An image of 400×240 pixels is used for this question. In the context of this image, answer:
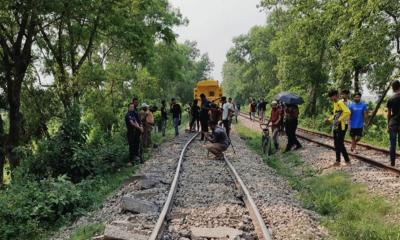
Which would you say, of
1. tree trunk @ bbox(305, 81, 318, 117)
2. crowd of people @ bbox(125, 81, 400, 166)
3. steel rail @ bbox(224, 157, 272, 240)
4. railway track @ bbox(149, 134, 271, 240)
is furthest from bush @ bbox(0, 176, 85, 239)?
tree trunk @ bbox(305, 81, 318, 117)

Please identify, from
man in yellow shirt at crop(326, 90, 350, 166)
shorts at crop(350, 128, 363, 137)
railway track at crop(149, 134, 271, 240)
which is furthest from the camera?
shorts at crop(350, 128, 363, 137)

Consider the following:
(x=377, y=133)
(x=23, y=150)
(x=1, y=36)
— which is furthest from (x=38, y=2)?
(x=377, y=133)

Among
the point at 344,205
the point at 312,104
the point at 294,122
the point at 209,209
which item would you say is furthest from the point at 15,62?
the point at 312,104

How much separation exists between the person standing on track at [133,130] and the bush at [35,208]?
13.2 feet

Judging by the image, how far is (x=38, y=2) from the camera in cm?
1266

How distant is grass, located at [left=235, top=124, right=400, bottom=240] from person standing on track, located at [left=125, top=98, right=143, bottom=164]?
4860 millimetres

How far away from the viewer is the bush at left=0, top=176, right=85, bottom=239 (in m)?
8.08

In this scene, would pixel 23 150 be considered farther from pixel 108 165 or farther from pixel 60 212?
pixel 60 212

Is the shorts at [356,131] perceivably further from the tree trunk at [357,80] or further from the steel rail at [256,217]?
the tree trunk at [357,80]

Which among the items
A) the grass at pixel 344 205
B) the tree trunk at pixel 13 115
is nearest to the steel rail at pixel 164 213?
the grass at pixel 344 205

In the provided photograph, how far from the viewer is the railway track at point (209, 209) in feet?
20.6

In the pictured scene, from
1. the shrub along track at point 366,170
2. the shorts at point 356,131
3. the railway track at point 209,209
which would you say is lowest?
the railway track at point 209,209

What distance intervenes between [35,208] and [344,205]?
237 inches

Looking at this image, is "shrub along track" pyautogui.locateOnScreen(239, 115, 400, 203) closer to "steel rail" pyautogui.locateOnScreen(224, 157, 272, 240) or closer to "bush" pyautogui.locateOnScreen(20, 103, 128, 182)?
"steel rail" pyautogui.locateOnScreen(224, 157, 272, 240)
